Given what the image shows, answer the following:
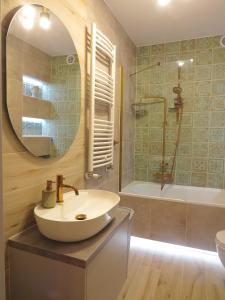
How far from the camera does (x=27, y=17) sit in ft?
4.00

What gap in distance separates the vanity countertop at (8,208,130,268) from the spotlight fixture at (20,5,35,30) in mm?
1182

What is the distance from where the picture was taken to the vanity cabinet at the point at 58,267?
1.06 metres

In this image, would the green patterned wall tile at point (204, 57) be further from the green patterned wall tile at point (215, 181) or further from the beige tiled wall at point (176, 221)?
Answer: the beige tiled wall at point (176, 221)

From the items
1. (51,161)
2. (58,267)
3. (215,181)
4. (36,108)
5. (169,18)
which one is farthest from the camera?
(215,181)

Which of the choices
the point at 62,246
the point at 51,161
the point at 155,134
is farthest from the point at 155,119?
the point at 62,246

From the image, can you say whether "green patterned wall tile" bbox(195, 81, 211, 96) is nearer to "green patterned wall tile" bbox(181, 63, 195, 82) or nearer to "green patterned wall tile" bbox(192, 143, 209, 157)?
"green patterned wall tile" bbox(181, 63, 195, 82)

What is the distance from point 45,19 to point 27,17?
0.55 feet

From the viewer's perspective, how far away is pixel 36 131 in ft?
4.42

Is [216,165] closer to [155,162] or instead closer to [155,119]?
[155,162]

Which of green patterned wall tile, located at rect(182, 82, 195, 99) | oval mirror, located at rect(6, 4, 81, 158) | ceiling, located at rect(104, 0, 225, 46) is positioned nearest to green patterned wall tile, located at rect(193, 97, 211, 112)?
green patterned wall tile, located at rect(182, 82, 195, 99)

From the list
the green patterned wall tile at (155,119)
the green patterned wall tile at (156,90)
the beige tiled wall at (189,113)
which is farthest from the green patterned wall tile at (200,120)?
the green patterned wall tile at (156,90)

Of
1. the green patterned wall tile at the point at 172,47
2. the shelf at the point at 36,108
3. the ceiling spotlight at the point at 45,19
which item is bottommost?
the shelf at the point at 36,108

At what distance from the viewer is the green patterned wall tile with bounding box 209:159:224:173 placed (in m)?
2.97

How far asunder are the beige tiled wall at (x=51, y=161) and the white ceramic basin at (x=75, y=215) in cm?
12
